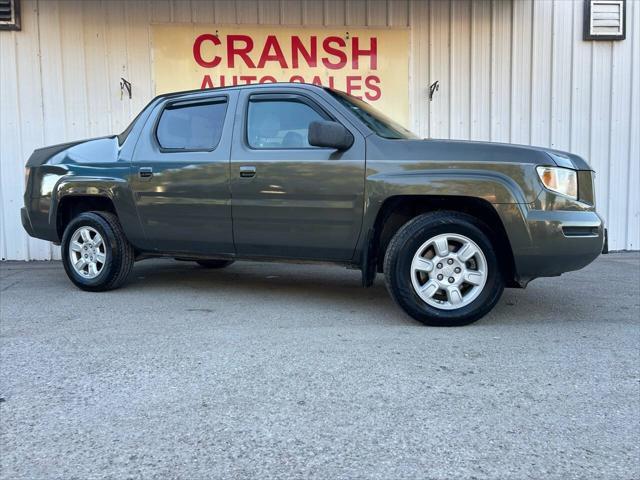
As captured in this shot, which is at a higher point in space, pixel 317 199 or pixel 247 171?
pixel 247 171

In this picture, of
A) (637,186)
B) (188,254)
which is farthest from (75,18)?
(637,186)

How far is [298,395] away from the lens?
2.74m

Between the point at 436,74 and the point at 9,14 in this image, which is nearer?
the point at 9,14

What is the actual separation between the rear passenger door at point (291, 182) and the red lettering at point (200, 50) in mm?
3311

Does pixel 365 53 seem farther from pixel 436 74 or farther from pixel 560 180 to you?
pixel 560 180

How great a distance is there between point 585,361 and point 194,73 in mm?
6330

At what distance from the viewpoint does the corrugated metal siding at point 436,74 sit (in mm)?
7406

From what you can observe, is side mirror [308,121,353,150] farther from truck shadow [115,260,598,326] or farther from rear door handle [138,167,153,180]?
rear door handle [138,167,153,180]

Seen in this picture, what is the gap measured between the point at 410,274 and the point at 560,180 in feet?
4.07

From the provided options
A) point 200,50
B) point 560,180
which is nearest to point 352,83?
point 200,50

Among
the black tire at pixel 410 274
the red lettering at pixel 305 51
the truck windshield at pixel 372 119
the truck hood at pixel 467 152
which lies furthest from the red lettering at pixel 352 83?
the black tire at pixel 410 274

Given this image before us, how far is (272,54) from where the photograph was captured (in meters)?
7.57

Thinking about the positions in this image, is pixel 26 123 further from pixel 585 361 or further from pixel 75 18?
pixel 585 361

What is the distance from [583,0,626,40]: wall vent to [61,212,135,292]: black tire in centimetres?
687
